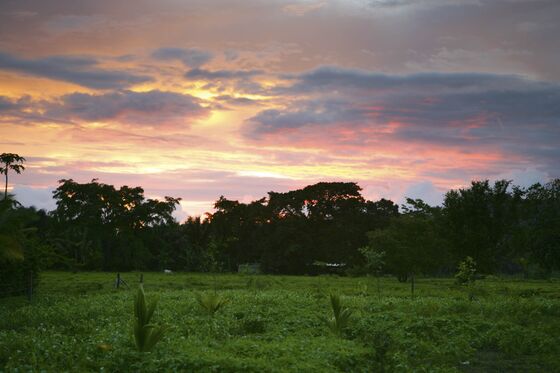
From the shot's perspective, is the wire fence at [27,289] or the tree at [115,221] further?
the tree at [115,221]

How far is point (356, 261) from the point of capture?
64.4 m

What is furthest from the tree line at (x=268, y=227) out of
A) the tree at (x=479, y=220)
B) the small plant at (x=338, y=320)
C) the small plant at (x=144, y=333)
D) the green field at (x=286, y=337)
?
the small plant at (x=144, y=333)

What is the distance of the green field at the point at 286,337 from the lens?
13.1m

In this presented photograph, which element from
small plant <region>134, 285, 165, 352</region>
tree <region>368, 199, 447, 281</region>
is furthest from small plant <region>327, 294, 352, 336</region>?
tree <region>368, 199, 447, 281</region>

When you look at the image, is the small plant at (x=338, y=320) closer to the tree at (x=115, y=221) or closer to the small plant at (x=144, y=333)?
the small plant at (x=144, y=333)

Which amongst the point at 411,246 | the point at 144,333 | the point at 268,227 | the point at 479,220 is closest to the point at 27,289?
the point at 144,333

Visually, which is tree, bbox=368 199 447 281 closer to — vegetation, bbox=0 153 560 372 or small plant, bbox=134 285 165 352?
vegetation, bbox=0 153 560 372

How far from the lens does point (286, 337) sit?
55.1 ft

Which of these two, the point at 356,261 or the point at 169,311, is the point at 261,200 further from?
the point at 169,311

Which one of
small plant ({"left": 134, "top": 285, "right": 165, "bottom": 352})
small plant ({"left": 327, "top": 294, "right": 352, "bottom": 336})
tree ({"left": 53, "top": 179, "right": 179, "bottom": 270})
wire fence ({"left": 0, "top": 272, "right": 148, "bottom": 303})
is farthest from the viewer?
tree ({"left": 53, "top": 179, "right": 179, "bottom": 270})

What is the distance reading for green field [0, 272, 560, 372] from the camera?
1313 centimetres

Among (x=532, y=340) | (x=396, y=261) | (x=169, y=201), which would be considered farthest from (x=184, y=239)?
(x=532, y=340)

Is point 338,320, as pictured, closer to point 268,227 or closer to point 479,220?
point 479,220

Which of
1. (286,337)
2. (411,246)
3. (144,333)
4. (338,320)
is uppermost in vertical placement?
(411,246)
